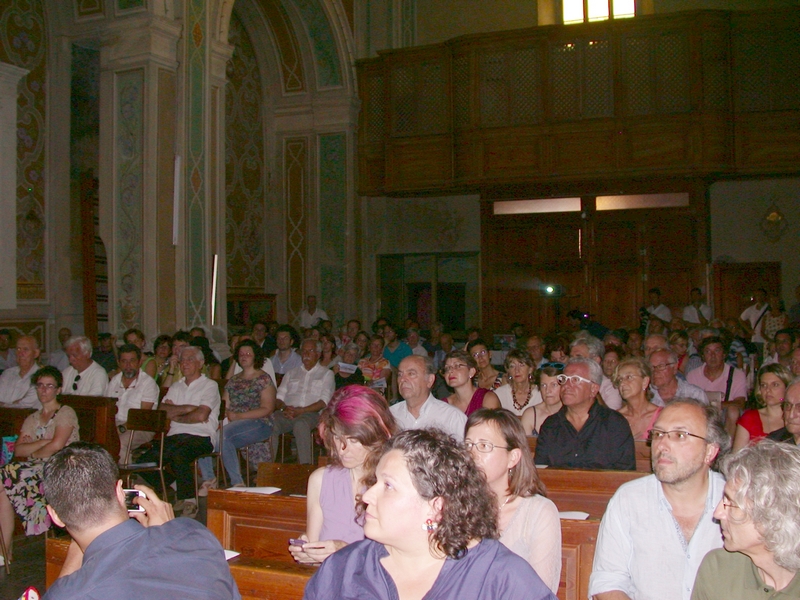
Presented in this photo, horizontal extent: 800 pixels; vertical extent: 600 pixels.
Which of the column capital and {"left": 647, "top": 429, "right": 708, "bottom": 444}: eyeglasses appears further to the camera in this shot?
the column capital

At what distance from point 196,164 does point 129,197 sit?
948 millimetres

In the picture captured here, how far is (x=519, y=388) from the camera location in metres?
6.15

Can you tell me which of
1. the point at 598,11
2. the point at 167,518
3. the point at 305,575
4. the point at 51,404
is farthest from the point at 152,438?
the point at 598,11

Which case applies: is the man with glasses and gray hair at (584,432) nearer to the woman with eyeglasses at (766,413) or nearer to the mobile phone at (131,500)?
the woman with eyeglasses at (766,413)

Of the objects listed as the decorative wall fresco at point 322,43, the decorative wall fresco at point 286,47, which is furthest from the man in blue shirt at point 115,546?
the decorative wall fresco at point 286,47

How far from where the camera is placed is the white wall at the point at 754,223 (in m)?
14.3

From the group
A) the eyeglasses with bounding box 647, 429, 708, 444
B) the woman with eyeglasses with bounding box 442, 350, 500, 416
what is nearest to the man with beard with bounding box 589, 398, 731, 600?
the eyeglasses with bounding box 647, 429, 708, 444

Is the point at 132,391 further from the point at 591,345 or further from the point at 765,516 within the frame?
the point at 765,516

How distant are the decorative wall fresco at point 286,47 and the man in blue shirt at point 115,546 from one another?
13007 millimetres

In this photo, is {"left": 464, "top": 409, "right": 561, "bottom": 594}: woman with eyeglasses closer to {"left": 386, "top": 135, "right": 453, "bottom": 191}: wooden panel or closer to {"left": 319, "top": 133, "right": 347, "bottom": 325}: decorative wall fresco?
{"left": 386, "top": 135, "right": 453, "bottom": 191}: wooden panel

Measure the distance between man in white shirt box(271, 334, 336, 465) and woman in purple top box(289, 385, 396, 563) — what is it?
4.11 m

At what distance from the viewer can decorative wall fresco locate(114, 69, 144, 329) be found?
959 cm

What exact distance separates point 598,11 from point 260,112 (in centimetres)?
683

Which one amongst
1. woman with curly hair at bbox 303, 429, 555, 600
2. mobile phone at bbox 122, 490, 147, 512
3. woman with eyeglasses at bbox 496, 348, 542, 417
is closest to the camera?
woman with curly hair at bbox 303, 429, 555, 600
